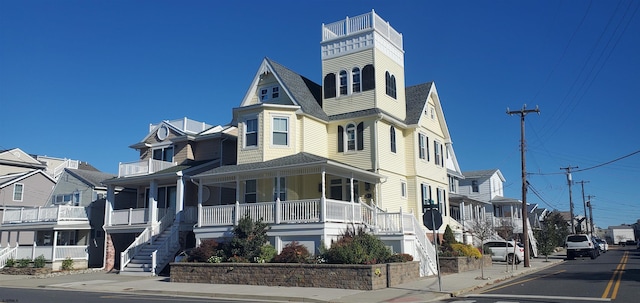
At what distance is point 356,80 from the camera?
3042 cm

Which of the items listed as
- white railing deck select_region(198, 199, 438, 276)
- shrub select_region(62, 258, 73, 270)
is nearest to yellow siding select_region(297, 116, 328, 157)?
white railing deck select_region(198, 199, 438, 276)

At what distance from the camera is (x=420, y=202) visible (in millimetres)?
31703

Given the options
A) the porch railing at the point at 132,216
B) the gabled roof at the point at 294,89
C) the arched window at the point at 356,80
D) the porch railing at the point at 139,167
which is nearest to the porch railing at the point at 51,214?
the porch railing at the point at 132,216

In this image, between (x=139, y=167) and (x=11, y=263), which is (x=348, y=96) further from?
(x=11, y=263)

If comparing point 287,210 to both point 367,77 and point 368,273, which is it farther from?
point 367,77

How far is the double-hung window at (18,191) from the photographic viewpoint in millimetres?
45281

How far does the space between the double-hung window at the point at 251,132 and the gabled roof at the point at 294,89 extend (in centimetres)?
244

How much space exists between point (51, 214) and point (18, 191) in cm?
1296

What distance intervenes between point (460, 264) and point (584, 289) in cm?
863

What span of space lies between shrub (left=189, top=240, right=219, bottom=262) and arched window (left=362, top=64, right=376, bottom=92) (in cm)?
1188

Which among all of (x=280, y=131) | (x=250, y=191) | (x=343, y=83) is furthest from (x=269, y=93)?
(x=250, y=191)

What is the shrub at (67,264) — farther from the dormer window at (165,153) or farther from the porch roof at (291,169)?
the porch roof at (291,169)

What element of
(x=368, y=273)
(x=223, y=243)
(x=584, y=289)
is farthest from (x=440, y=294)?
(x=223, y=243)

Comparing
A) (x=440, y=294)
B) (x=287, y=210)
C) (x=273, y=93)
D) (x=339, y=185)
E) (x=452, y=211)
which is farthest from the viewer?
(x=452, y=211)
